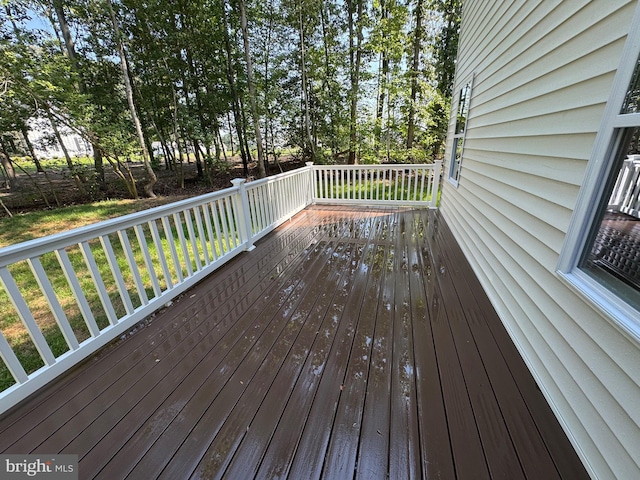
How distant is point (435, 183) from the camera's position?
524 cm

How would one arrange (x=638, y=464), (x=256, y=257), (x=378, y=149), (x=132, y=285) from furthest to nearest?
1. (x=378, y=149)
2. (x=256, y=257)
3. (x=132, y=285)
4. (x=638, y=464)

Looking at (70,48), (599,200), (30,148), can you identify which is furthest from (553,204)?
(30,148)

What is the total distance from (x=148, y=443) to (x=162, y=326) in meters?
0.98

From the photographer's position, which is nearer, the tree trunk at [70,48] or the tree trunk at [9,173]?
the tree trunk at [70,48]

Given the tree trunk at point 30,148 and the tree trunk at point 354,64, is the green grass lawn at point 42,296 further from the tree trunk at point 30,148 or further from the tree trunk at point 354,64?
the tree trunk at point 354,64

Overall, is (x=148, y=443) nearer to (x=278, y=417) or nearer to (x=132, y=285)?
(x=278, y=417)

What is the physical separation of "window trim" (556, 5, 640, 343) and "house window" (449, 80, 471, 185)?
2.78m

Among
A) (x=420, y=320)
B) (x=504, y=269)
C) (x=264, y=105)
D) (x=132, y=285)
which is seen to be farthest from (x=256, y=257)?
(x=264, y=105)

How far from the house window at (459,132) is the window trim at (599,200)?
278 cm

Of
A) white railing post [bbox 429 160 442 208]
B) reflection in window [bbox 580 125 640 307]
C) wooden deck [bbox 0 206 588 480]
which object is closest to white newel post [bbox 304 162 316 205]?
white railing post [bbox 429 160 442 208]

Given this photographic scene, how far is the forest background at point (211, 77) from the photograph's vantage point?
7.04m

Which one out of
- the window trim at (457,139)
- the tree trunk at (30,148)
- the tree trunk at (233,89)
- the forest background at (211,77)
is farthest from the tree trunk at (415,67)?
the tree trunk at (30,148)

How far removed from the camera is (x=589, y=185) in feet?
4.13

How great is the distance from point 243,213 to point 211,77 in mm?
8906
